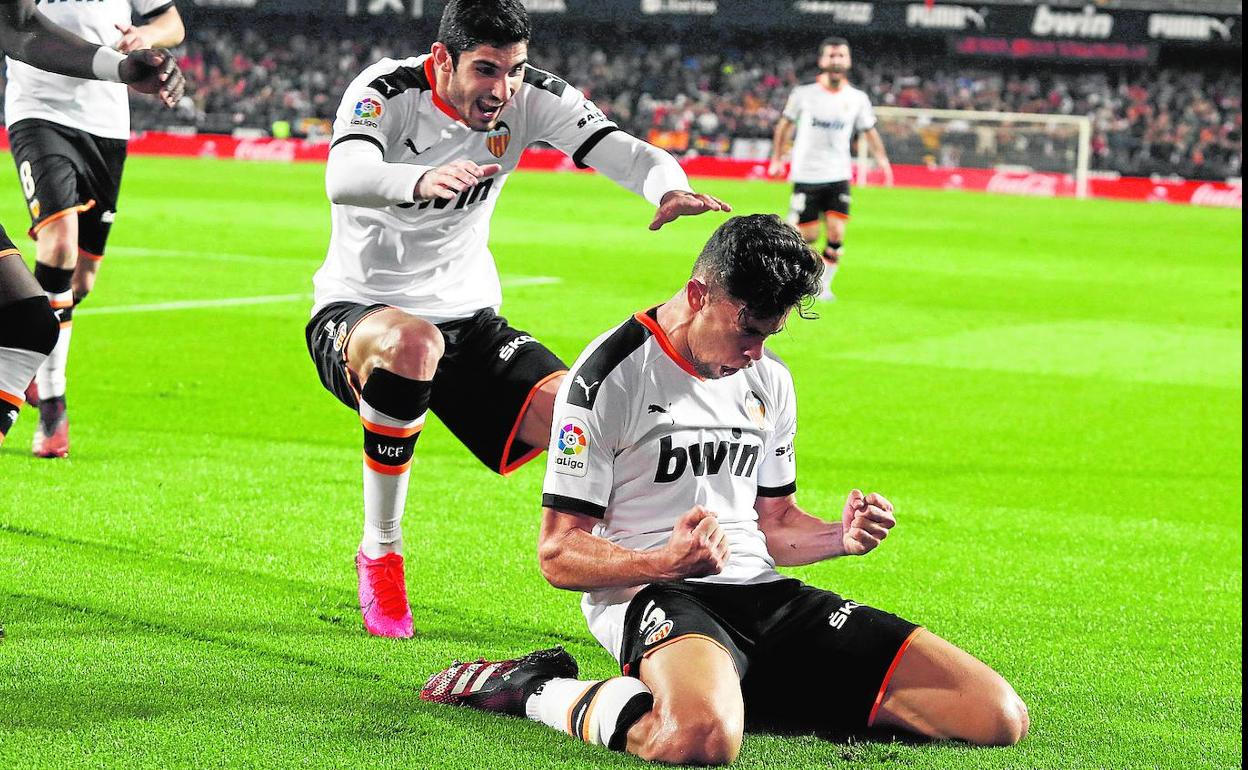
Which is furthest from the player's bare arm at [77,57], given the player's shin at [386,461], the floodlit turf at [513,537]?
the floodlit turf at [513,537]

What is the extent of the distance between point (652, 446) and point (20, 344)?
196 cm

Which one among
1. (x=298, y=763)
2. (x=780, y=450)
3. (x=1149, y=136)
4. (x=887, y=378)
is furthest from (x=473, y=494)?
(x=1149, y=136)

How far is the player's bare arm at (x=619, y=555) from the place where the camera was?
3.74 meters

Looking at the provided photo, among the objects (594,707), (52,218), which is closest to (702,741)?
(594,707)

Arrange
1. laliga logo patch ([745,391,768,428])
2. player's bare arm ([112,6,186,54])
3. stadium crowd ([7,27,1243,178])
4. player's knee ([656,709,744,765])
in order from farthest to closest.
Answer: stadium crowd ([7,27,1243,178]) < player's bare arm ([112,6,186,54]) < laliga logo patch ([745,391,768,428]) < player's knee ([656,709,744,765])

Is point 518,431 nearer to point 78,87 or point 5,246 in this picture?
point 5,246

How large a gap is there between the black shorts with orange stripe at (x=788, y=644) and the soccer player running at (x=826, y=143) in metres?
12.1

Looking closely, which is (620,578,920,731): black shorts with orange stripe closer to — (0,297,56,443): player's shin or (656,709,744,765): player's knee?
(656,709,744,765): player's knee

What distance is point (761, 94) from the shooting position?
4425 centimetres

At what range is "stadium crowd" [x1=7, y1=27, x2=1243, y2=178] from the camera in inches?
1410

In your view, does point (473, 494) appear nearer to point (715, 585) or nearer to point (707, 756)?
point (715, 585)

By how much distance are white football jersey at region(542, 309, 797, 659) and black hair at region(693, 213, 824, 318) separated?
0.32 metres

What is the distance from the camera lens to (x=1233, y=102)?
3938 cm

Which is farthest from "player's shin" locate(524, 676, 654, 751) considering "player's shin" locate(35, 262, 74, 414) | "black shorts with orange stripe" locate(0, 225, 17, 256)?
"player's shin" locate(35, 262, 74, 414)
